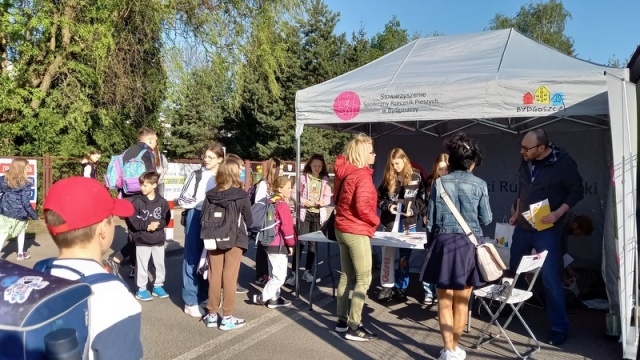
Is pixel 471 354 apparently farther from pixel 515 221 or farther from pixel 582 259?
pixel 582 259

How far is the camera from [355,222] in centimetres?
435

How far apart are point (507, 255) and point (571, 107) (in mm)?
1935

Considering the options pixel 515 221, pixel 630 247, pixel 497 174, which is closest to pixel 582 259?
pixel 497 174

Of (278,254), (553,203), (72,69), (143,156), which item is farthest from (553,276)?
(72,69)

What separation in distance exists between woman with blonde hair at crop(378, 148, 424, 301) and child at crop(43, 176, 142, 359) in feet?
14.1

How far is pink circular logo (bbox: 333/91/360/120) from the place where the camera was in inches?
213

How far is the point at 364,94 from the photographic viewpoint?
5.35 m

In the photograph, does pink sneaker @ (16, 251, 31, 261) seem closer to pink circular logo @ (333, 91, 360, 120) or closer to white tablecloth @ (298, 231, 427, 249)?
white tablecloth @ (298, 231, 427, 249)

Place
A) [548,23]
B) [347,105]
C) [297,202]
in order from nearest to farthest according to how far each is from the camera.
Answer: [347,105], [297,202], [548,23]

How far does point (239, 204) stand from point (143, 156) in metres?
1.72

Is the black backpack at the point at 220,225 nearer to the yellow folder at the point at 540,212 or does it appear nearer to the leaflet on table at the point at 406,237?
the leaflet on table at the point at 406,237

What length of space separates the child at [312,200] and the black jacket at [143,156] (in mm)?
1951

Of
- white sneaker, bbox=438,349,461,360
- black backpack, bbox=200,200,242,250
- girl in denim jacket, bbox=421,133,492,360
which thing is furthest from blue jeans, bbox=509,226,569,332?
black backpack, bbox=200,200,242,250

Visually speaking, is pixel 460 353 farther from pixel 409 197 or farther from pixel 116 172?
pixel 116 172
